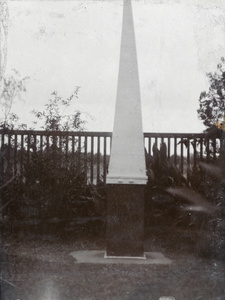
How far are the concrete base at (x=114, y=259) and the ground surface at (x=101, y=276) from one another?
0.10 metres

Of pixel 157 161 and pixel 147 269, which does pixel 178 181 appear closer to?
pixel 157 161

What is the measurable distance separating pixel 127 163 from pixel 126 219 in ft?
2.03

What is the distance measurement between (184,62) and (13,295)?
10.5 ft

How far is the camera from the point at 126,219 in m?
4.52

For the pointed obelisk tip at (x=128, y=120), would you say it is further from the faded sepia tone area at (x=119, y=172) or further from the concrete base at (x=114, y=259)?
the concrete base at (x=114, y=259)

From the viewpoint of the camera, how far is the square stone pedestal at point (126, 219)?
14.8 feet

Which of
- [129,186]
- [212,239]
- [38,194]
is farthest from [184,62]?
[38,194]

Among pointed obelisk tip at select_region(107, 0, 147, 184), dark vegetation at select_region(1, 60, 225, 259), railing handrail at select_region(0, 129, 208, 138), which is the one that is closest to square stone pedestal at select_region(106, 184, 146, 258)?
pointed obelisk tip at select_region(107, 0, 147, 184)

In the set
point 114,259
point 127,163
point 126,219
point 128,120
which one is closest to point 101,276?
point 114,259

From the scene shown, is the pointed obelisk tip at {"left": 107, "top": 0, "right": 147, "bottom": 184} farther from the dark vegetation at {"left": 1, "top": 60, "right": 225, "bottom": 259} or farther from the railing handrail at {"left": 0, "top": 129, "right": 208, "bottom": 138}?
the railing handrail at {"left": 0, "top": 129, "right": 208, "bottom": 138}

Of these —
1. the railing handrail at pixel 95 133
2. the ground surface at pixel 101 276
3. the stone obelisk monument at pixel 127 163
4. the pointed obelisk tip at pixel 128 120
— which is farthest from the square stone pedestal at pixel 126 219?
the railing handrail at pixel 95 133

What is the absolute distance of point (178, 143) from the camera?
21.5 ft

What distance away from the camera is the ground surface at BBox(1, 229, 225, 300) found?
335 centimetres

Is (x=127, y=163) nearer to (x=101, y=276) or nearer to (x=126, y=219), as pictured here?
(x=126, y=219)
